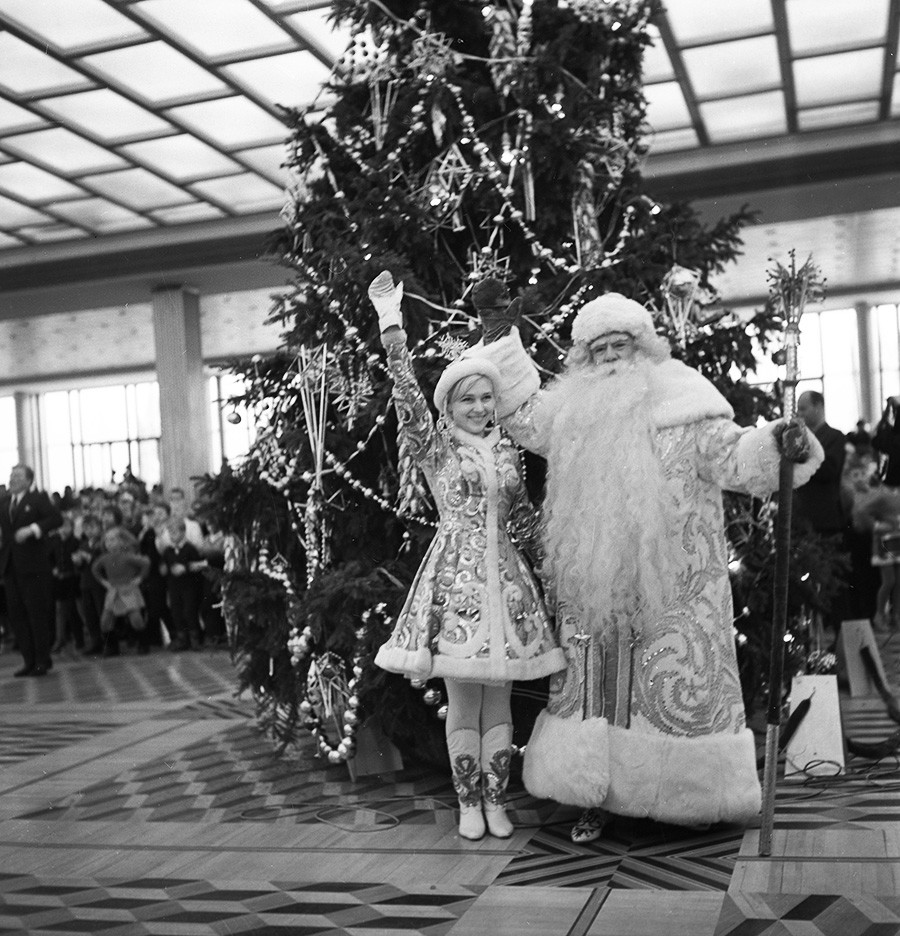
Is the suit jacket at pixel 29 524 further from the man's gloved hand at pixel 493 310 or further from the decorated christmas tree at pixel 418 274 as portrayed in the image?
the man's gloved hand at pixel 493 310

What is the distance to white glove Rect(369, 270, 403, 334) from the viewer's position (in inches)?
164

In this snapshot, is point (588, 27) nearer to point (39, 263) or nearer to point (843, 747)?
point (843, 747)

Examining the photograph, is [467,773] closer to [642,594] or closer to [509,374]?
[642,594]

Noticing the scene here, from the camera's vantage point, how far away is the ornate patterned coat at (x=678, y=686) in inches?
153

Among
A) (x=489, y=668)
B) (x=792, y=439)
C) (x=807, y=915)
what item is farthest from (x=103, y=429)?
(x=807, y=915)

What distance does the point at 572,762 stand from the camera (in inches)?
157

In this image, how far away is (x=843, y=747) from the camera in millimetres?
4797

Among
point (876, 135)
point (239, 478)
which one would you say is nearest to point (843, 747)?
point (239, 478)

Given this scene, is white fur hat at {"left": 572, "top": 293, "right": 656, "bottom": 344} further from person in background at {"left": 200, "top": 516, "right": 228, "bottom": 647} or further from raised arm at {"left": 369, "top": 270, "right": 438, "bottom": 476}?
person in background at {"left": 200, "top": 516, "right": 228, "bottom": 647}

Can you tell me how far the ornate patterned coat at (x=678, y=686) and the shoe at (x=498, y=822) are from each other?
18 cm

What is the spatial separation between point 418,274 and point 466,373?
112cm

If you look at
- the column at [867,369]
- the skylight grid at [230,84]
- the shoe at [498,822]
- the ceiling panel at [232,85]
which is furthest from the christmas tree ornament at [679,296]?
the column at [867,369]

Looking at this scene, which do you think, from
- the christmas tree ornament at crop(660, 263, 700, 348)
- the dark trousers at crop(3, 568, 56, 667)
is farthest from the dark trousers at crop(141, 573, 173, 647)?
the christmas tree ornament at crop(660, 263, 700, 348)

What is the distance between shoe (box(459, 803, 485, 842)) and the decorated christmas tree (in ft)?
2.28
